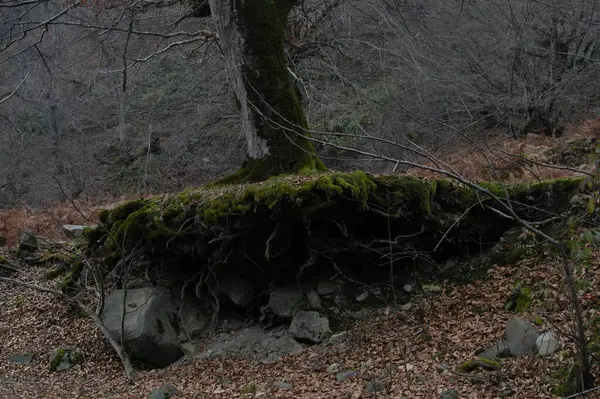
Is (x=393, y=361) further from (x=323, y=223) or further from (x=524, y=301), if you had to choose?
(x=323, y=223)

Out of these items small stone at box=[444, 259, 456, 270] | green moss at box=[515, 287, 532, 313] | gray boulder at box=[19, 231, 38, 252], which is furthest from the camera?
gray boulder at box=[19, 231, 38, 252]

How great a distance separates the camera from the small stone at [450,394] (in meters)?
4.10

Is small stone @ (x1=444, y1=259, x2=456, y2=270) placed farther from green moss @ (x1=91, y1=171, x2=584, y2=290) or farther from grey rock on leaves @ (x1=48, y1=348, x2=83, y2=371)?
grey rock on leaves @ (x1=48, y1=348, x2=83, y2=371)

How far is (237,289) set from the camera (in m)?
7.18

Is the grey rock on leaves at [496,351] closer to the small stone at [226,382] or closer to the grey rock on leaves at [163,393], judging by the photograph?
the small stone at [226,382]

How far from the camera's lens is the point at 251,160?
7.91 metres

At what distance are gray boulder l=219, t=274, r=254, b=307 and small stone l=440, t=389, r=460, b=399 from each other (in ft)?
11.2

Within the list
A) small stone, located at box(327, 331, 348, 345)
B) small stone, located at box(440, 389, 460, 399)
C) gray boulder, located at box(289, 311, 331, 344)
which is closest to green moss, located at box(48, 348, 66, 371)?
gray boulder, located at box(289, 311, 331, 344)

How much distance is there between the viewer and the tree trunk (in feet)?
25.2

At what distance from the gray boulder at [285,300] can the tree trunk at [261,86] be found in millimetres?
1552

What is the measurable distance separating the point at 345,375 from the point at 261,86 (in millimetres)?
4132

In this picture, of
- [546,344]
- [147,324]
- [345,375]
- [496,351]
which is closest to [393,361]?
[345,375]

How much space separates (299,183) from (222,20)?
3.03 m

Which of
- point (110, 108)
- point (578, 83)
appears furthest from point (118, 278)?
point (110, 108)
